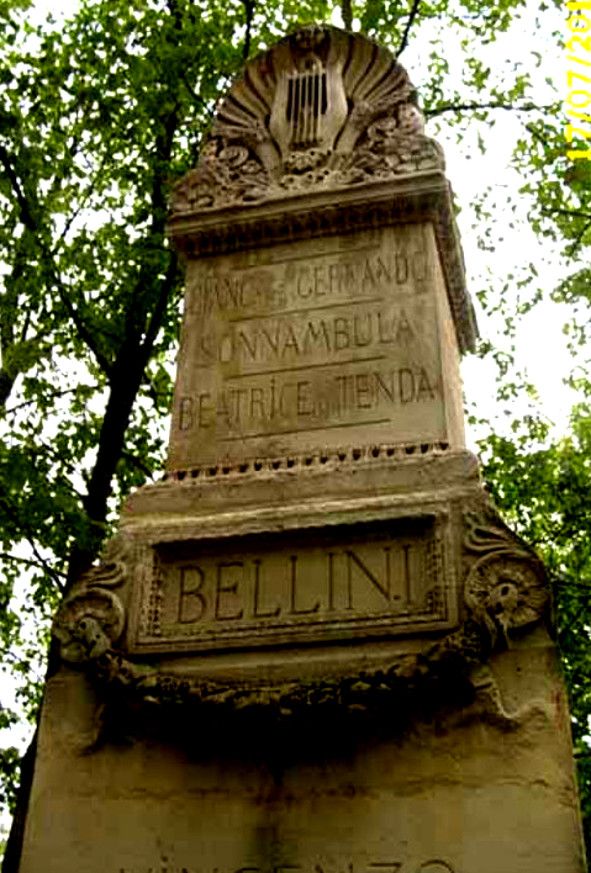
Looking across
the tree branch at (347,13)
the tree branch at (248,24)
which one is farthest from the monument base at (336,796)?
the tree branch at (347,13)

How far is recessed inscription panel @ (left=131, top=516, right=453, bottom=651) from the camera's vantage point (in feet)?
17.8

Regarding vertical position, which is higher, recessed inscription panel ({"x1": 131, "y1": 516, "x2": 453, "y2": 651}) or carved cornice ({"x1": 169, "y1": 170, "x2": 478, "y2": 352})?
carved cornice ({"x1": 169, "y1": 170, "x2": 478, "y2": 352})

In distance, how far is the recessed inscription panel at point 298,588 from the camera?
544 cm

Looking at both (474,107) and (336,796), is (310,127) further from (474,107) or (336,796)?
(474,107)

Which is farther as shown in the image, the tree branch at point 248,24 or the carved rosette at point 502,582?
the tree branch at point 248,24

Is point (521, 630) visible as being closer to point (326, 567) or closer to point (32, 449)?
point (326, 567)

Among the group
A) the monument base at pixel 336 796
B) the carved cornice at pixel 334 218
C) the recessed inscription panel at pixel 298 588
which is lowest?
the monument base at pixel 336 796

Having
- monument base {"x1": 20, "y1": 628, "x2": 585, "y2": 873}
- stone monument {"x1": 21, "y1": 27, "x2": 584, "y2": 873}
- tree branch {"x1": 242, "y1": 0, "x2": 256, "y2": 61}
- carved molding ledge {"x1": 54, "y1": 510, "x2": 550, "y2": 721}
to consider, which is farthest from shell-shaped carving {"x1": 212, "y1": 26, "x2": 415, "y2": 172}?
tree branch {"x1": 242, "y1": 0, "x2": 256, "y2": 61}

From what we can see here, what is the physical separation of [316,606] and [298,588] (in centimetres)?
17

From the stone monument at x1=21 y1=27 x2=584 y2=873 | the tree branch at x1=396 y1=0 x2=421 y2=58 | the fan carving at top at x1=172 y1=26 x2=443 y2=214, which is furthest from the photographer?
the tree branch at x1=396 y1=0 x2=421 y2=58

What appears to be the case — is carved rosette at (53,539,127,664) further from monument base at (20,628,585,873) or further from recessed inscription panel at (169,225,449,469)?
recessed inscription panel at (169,225,449,469)

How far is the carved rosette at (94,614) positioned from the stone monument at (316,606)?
1cm

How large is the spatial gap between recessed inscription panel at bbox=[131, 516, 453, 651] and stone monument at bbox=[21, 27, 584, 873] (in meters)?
0.01

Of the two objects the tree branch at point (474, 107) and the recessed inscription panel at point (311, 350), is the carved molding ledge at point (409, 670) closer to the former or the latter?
the recessed inscription panel at point (311, 350)
